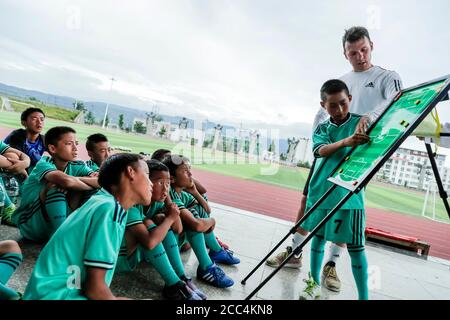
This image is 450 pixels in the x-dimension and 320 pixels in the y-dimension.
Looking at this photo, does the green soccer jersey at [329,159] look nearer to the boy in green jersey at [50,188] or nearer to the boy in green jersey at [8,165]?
the boy in green jersey at [50,188]

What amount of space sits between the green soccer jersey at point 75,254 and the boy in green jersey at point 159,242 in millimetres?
535

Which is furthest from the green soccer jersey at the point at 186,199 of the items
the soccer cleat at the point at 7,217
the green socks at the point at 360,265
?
the soccer cleat at the point at 7,217

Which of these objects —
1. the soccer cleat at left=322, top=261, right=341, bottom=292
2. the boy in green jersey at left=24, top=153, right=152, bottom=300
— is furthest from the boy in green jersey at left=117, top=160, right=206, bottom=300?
the soccer cleat at left=322, top=261, right=341, bottom=292

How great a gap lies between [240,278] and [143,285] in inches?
32.0

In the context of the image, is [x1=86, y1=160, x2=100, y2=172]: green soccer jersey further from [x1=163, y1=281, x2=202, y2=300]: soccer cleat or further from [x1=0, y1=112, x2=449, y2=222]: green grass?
[x1=0, y1=112, x2=449, y2=222]: green grass

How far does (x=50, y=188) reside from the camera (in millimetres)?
2197

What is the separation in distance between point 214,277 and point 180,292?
0.41 metres

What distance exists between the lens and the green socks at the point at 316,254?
7.36 ft

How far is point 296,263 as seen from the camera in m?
2.93

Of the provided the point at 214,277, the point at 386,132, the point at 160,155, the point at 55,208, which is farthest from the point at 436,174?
the point at 55,208

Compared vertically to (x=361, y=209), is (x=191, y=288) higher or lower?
lower

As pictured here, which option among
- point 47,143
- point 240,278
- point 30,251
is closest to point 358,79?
point 240,278
